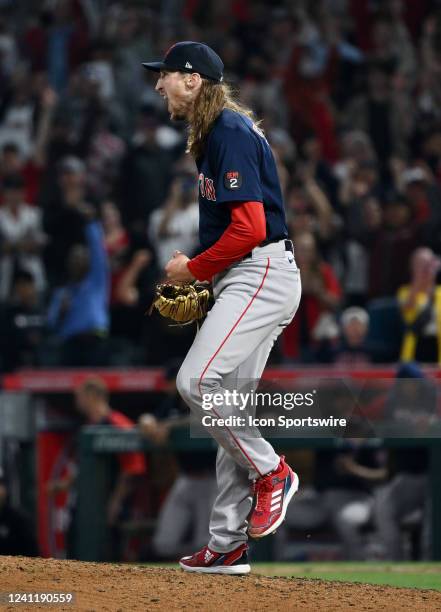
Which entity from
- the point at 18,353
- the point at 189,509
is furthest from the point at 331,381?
the point at 18,353

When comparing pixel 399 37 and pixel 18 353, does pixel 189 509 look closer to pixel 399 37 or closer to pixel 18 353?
pixel 18 353

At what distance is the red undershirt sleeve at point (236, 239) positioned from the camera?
4.89 m

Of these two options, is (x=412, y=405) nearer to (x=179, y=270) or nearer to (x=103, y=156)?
(x=179, y=270)

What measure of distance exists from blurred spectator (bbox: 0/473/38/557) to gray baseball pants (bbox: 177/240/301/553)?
368 centimetres

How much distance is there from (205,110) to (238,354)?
92 cm

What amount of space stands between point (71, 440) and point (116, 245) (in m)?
2.04

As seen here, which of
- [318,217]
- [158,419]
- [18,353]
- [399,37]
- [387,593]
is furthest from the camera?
[399,37]

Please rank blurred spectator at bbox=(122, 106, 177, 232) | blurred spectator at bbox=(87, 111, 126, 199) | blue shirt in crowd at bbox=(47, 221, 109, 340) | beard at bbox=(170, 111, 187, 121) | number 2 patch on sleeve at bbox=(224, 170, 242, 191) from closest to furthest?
number 2 patch on sleeve at bbox=(224, 170, 242, 191), beard at bbox=(170, 111, 187, 121), blue shirt in crowd at bbox=(47, 221, 109, 340), blurred spectator at bbox=(122, 106, 177, 232), blurred spectator at bbox=(87, 111, 126, 199)

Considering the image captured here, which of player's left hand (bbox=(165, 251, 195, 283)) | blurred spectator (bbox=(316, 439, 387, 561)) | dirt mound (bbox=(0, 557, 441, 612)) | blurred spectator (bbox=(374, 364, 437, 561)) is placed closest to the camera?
dirt mound (bbox=(0, 557, 441, 612))

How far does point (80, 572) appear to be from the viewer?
5.17 metres

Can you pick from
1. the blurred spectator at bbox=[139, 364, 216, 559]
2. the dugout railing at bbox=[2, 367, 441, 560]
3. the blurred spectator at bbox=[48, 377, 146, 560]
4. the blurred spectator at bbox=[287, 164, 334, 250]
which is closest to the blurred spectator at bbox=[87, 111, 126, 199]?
the blurred spectator at bbox=[287, 164, 334, 250]

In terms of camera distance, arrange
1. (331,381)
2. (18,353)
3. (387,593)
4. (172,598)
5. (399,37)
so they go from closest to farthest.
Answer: (172,598) → (387,593) → (331,381) → (18,353) → (399,37)

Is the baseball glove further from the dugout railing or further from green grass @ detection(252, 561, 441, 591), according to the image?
the dugout railing

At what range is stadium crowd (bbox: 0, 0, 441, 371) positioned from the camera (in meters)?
10.4
